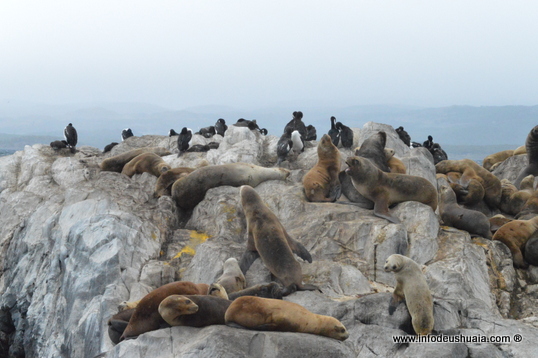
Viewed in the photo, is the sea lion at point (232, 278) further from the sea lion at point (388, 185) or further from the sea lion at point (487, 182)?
the sea lion at point (487, 182)

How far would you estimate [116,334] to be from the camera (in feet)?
20.4

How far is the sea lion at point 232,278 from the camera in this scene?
691 centimetres

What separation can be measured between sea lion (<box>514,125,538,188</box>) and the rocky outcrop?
3761 mm

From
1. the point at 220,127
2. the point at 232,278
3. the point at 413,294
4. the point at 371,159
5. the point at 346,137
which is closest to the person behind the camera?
the point at 413,294

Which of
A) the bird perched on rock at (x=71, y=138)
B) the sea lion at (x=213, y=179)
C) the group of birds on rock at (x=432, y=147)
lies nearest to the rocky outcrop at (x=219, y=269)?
the sea lion at (x=213, y=179)

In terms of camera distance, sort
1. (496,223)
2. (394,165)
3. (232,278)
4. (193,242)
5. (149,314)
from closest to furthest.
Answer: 1. (149,314)
2. (232,278)
3. (193,242)
4. (496,223)
5. (394,165)

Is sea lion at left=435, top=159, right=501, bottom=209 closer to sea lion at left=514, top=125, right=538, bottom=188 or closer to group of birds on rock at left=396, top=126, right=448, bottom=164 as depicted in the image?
sea lion at left=514, top=125, right=538, bottom=188

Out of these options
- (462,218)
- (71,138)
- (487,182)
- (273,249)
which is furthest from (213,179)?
(71,138)

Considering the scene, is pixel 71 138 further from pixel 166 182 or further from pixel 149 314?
pixel 149 314

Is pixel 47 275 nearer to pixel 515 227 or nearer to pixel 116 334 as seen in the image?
pixel 116 334

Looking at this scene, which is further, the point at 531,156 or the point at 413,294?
the point at 531,156

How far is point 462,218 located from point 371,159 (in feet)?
7.44

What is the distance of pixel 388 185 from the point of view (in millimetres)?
9461

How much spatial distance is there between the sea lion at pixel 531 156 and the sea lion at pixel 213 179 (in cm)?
715
